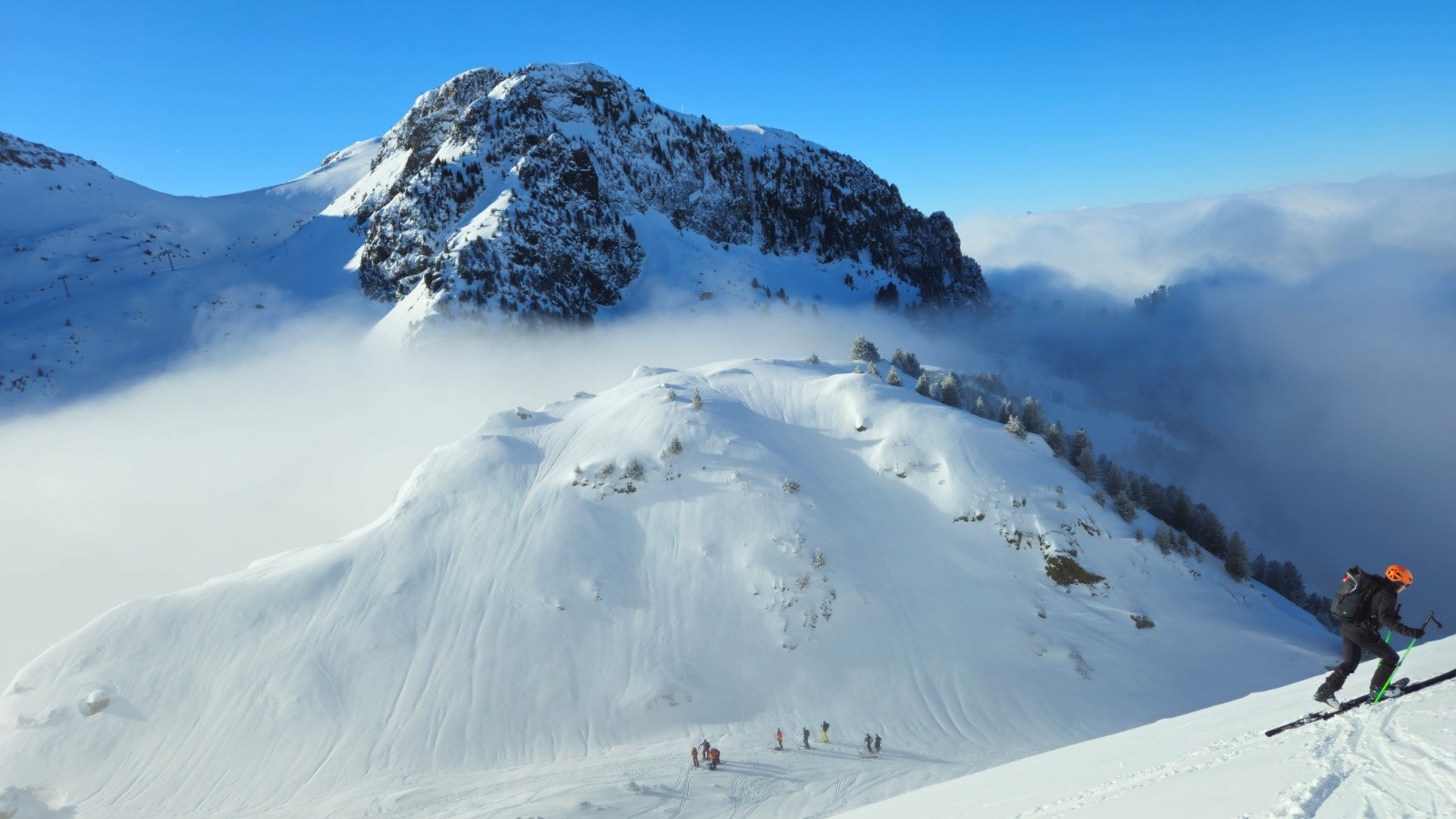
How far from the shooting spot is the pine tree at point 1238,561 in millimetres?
42188

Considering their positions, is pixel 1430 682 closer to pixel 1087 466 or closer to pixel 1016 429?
pixel 1016 429

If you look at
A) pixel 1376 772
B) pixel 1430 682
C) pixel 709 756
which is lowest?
pixel 709 756

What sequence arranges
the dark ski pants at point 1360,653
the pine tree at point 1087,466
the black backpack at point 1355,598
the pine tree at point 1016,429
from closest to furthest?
the dark ski pants at point 1360,653
the black backpack at point 1355,598
the pine tree at point 1087,466
the pine tree at point 1016,429

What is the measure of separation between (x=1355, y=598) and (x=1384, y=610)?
368mm

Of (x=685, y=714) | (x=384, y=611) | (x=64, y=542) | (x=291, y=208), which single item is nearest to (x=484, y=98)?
(x=291, y=208)

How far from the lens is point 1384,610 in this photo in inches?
412

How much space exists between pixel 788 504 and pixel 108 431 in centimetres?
9702

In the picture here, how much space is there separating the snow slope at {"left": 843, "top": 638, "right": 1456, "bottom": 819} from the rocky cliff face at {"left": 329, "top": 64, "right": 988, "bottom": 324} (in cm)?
9847

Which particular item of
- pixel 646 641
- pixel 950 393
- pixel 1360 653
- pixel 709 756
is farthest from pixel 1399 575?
pixel 950 393

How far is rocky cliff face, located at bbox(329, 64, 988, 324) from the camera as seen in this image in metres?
103

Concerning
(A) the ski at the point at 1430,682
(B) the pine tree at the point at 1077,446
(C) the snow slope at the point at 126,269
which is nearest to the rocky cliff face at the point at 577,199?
(C) the snow slope at the point at 126,269

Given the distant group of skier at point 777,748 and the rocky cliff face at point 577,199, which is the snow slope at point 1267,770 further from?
the rocky cliff face at point 577,199

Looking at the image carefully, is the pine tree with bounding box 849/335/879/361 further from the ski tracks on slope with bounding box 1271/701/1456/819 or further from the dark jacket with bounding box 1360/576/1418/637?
the ski tracks on slope with bounding box 1271/701/1456/819

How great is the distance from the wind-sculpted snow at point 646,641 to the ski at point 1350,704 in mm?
18725
